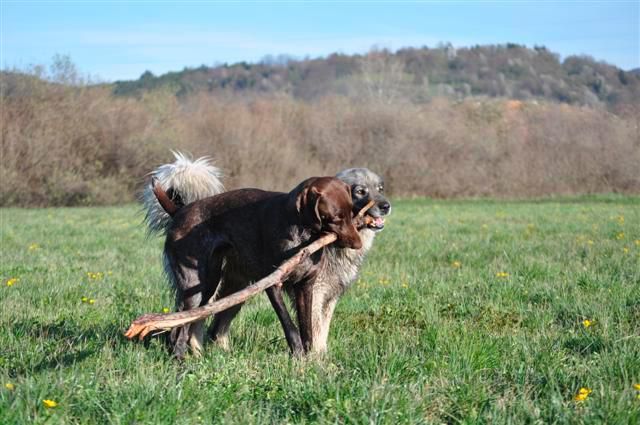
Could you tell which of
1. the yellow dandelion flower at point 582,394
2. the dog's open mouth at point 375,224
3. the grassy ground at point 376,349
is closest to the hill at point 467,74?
the grassy ground at point 376,349

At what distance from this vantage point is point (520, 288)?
8297mm

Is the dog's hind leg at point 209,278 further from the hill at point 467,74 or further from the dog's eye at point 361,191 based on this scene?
the hill at point 467,74

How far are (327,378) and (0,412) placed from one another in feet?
5.63

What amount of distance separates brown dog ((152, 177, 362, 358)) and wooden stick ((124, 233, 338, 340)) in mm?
213

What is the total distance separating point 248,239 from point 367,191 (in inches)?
88.2

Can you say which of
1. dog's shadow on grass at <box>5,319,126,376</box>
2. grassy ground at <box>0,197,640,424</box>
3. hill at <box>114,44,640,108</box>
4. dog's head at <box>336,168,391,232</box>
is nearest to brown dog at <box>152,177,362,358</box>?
grassy ground at <box>0,197,640,424</box>

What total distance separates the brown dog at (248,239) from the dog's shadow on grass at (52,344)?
2.11ft

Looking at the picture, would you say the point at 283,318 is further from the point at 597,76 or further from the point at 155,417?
the point at 597,76

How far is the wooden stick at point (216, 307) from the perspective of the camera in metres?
4.09

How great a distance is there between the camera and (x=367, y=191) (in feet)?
25.4

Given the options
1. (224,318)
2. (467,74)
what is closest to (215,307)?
(224,318)

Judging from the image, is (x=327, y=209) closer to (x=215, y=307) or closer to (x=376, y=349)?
(x=376, y=349)

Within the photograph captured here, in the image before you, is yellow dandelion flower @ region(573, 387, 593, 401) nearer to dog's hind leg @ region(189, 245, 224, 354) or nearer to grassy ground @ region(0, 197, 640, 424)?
grassy ground @ region(0, 197, 640, 424)

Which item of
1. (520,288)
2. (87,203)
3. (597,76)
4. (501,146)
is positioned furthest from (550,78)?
(520,288)
